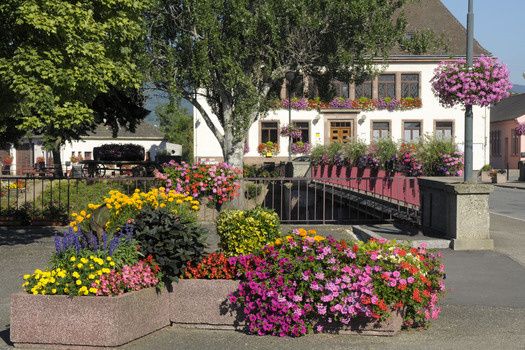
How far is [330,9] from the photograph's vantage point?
90.1 ft

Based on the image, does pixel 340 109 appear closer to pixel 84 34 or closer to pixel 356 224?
pixel 356 224

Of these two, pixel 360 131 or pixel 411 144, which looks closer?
pixel 411 144

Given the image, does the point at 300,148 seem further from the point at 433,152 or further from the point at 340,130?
the point at 433,152

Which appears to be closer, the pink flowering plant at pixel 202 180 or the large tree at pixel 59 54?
the large tree at pixel 59 54

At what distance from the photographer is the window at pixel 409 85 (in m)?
52.8

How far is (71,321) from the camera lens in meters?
6.81

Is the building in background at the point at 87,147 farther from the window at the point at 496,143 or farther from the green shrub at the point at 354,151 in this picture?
the green shrub at the point at 354,151

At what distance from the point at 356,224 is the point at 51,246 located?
24.6 feet

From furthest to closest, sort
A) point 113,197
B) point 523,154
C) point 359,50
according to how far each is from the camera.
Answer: point 523,154, point 359,50, point 113,197

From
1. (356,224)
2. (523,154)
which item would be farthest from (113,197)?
(523,154)

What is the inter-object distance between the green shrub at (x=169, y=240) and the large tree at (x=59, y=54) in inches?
242

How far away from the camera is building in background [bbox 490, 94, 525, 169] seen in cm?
6706

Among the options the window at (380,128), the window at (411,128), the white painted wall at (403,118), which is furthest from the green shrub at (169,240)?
the window at (411,128)

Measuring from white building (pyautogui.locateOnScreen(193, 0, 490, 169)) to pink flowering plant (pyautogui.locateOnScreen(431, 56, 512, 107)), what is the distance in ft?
123
